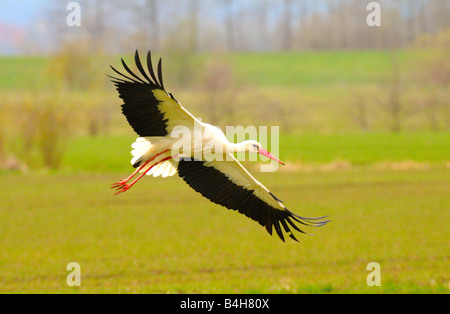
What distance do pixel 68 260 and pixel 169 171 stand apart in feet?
22.1

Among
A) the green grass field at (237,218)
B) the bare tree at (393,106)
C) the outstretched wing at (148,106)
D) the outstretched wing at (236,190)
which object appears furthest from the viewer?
the bare tree at (393,106)

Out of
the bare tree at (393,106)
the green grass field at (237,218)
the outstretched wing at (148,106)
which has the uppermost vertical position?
the bare tree at (393,106)

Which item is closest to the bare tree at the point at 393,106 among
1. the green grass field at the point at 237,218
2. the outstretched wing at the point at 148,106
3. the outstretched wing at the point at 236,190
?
the green grass field at the point at 237,218

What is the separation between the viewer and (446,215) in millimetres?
18328

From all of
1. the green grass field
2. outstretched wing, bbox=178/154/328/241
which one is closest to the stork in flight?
outstretched wing, bbox=178/154/328/241

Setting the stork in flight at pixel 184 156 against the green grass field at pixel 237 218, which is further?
the green grass field at pixel 237 218

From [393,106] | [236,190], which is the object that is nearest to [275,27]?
[393,106]

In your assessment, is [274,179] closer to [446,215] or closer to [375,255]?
[446,215]

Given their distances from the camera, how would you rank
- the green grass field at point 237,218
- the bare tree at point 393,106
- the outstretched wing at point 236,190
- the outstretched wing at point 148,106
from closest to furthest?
the outstretched wing at point 148,106 → the outstretched wing at point 236,190 → the green grass field at point 237,218 → the bare tree at point 393,106

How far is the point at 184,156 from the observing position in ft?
20.6

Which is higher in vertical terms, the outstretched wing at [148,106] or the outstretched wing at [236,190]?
the outstretched wing at [148,106]

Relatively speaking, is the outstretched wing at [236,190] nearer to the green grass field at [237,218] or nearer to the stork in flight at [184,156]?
the stork in flight at [184,156]

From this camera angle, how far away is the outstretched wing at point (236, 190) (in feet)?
21.8
